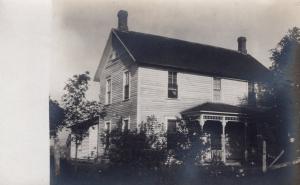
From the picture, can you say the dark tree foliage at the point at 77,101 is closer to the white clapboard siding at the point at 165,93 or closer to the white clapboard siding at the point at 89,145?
the white clapboard siding at the point at 89,145

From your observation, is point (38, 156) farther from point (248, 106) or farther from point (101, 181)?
point (248, 106)

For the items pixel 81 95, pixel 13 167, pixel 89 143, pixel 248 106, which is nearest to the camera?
pixel 13 167

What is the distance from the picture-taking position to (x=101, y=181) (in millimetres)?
6262

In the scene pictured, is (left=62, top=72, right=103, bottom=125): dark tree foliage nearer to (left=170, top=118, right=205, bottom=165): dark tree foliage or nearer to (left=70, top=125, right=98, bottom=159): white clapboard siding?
(left=70, top=125, right=98, bottom=159): white clapboard siding

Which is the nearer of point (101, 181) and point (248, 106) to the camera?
point (101, 181)

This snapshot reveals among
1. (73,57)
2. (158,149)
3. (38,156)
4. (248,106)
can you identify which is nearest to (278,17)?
(248,106)

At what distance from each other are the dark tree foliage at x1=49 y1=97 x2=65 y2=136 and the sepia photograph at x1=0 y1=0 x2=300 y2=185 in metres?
0.02

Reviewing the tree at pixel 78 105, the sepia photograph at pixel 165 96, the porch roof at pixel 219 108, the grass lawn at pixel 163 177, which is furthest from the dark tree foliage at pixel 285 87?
the tree at pixel 78 105

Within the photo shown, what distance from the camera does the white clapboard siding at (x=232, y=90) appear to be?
8781 millimetres

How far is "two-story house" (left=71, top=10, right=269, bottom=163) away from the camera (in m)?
7.38

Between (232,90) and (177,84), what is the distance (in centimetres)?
149

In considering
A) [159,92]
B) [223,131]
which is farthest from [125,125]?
[223,131]

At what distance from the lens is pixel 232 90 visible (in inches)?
354

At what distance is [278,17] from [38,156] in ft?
16.3
